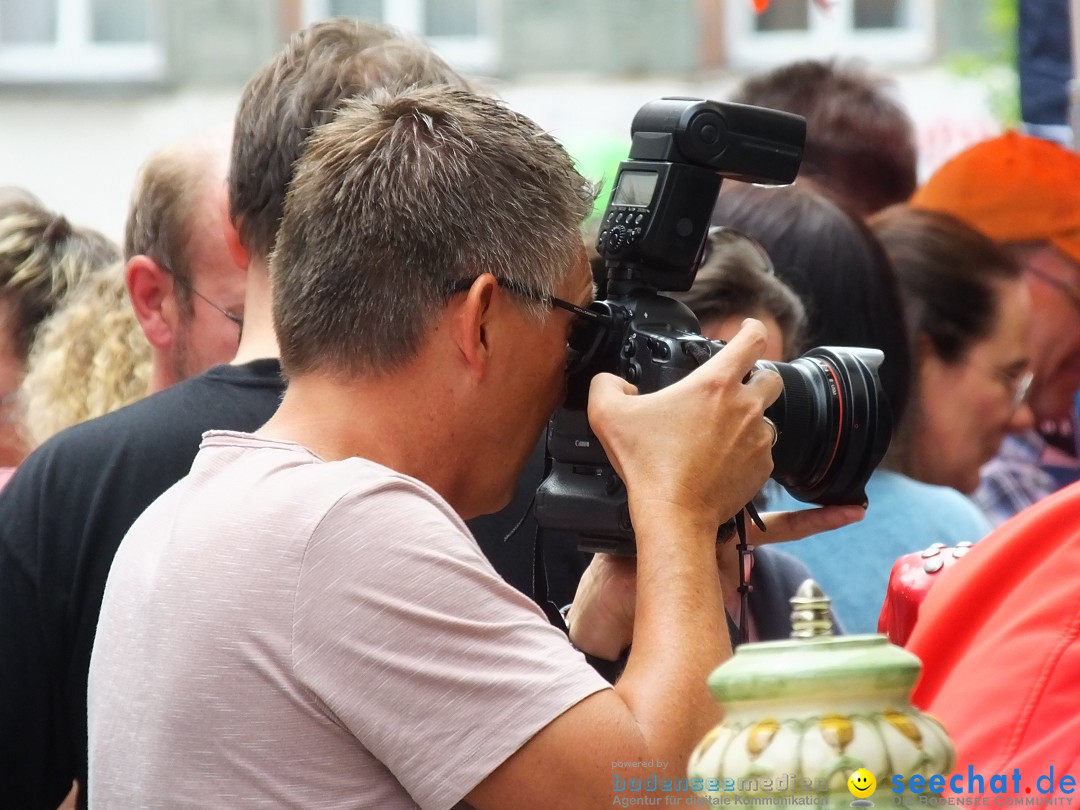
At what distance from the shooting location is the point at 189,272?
2354 mm

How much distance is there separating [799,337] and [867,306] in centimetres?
19

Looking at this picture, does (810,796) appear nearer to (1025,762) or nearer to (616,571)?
(1025,762)

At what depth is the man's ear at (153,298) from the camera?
2.36 m

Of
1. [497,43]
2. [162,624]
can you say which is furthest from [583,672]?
[497,43]

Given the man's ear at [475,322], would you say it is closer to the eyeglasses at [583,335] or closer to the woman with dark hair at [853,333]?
the eyeglasses at [583,335]

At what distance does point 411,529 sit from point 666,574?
0.24 m

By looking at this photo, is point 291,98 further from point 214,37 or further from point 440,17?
point 440,17

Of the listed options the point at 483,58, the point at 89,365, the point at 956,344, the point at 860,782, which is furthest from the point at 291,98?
the point at 483,58

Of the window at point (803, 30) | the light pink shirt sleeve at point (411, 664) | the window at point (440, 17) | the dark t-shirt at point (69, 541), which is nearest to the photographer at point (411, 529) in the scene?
the light pink shirt sleeve at point (411, 664)

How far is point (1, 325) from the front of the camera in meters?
2.93

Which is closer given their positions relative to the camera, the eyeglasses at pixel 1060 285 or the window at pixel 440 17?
the eyeglasses at pixel 1060 285

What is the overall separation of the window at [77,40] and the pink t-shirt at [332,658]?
9365 millimetres

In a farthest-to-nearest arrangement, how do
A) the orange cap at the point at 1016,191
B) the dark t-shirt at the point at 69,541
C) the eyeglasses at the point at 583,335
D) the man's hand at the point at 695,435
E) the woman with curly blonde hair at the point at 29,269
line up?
the orange cap at the point at 1016,191, the woman with curly blonde hair at the point at 29,269, the dark t-shirt at the point at 69,541, the eyeglasses at the point at 583,335, the man's hand at the point at 695,435

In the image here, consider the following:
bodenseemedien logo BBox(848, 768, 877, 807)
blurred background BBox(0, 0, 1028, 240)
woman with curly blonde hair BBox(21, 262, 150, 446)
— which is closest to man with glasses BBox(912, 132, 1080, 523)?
woman with curly blonde hair BBox(21, 262, 150, 446)
